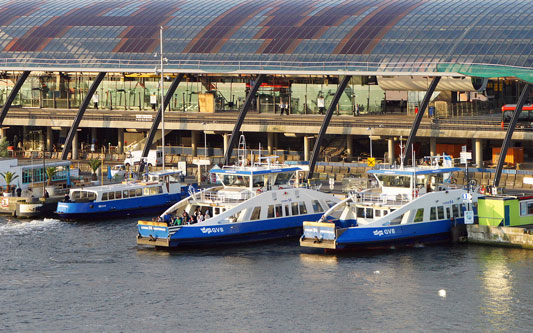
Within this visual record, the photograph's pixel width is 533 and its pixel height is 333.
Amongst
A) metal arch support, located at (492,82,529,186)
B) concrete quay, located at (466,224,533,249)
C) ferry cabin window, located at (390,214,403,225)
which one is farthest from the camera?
metal arch support, located at (492,82,529,186)

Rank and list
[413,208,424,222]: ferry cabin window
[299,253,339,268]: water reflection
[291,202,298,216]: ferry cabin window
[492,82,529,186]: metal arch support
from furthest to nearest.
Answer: [492,82,529,186]: metal arch support → [291,202,298,216]: ferry cabin window → [413,208,424,222]: ferry cabin window → [299,253,339,268]: water reflection

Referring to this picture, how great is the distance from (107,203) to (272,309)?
3874 centimetres

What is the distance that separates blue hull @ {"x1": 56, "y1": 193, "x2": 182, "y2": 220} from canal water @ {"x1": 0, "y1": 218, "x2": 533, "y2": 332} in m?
10.1

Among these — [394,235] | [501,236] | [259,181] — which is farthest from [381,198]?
[259,181]

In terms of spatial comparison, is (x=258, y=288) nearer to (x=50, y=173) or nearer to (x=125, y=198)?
(x=125, y=198)

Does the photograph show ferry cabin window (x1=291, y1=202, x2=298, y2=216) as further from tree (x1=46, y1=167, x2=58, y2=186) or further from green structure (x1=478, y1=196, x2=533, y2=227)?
tree (x1=46, y1=167, x2=58, y2=186)

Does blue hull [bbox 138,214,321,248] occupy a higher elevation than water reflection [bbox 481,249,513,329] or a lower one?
higher

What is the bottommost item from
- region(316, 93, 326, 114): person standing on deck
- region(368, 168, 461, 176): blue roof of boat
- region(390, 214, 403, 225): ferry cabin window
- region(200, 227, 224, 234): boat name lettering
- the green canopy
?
region(200, 227, 224, 234): boat name lettering

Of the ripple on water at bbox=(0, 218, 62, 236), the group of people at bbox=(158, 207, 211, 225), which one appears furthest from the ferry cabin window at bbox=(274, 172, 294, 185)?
the ripple on water at bbox=(0, 218, 62, 236)

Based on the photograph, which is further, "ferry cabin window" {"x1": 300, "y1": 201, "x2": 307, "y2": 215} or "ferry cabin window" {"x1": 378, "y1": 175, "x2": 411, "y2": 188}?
"ferry cabin window" {"x1": 300, "y1": 201, "x2": 307, "y2": 215}

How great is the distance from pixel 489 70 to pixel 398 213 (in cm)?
3262

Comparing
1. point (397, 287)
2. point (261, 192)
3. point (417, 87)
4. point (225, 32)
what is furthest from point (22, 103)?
point (397, 287)

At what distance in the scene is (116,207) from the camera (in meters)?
116

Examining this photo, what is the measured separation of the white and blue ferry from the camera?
9931 cm
